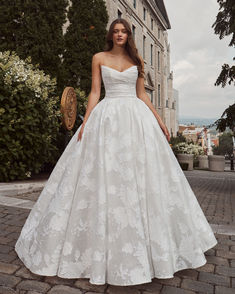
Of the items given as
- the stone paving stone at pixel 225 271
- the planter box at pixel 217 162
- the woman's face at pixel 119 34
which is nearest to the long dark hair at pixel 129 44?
the woman's face at pixel 119 34

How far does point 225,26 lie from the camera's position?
8.76 meters

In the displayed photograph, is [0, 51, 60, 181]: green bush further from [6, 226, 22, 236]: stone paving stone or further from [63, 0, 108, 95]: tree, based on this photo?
[63, 0, 108, 95]: tree

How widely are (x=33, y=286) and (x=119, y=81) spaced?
189 cm

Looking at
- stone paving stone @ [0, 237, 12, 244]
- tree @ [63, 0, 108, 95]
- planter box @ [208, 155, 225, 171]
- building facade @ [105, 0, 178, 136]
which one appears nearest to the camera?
stone paving stone @ [0, 237, 12, 244]

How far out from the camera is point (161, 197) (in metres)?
2.34

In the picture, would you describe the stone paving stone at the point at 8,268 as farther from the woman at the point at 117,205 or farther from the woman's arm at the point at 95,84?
the woman's arm at the point at 95,84

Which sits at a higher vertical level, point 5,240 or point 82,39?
point 82,39

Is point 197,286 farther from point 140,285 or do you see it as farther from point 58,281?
point 58,281

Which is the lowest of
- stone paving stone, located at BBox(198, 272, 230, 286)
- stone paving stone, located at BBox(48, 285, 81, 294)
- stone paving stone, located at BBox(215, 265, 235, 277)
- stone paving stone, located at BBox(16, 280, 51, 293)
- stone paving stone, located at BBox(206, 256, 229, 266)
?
stone paving stone, located at BBox(206, 256, 229, 266)

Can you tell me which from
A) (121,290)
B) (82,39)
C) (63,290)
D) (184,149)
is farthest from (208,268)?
(184,149)

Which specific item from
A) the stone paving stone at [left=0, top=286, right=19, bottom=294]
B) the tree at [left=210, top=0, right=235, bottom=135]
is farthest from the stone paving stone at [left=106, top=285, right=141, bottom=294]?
the tree at [left=210, top=0, right=235, bottom=135]

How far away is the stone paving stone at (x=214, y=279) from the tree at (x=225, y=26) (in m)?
6.86

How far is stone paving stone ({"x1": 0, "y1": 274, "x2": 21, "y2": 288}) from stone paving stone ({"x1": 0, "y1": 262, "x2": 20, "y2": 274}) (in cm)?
7

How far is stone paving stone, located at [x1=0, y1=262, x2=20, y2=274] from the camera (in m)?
2.49
